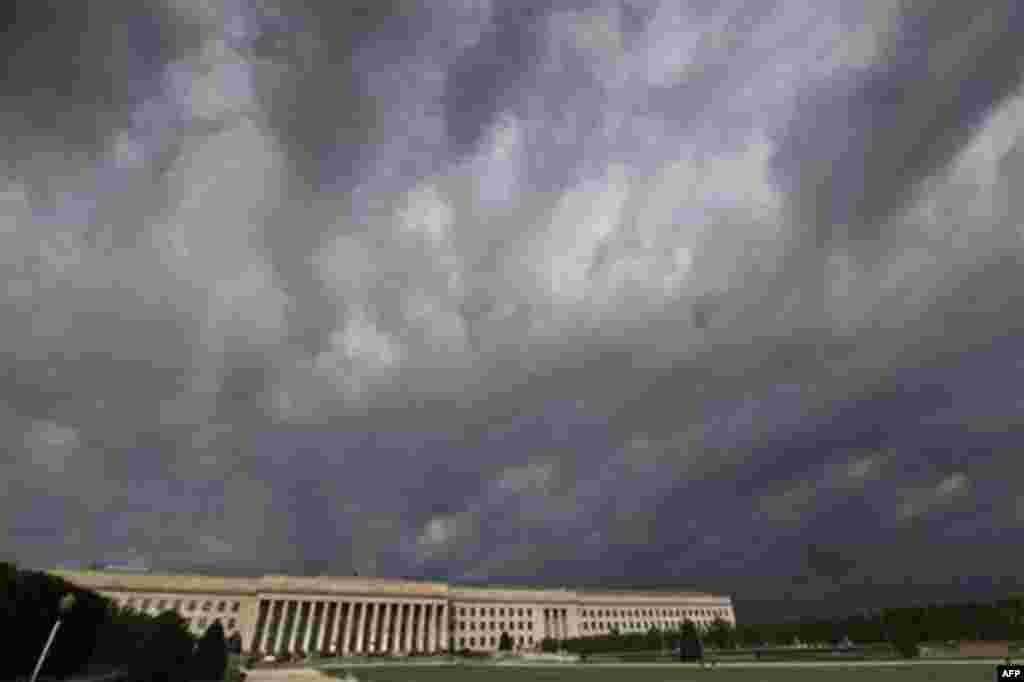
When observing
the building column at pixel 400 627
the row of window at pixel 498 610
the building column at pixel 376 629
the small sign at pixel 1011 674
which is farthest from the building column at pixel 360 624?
the small sign at pixel 1011 674

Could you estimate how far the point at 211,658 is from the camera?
5194 cm

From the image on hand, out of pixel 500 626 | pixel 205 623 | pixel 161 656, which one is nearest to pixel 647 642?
pixel 500 626

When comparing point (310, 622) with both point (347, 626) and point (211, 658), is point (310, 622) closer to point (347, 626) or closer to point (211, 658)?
point (347, 626)

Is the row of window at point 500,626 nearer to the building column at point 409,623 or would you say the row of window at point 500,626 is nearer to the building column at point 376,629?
the building column at point 409,623

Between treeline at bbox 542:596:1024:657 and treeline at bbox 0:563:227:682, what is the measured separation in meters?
63.9

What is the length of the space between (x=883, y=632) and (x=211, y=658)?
8379cm

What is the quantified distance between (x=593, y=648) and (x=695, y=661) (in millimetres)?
39737

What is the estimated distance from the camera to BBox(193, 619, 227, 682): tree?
50625 millimetres

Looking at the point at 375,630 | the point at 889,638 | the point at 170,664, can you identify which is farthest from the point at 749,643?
the point at 170,664

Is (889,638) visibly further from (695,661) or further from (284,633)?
(284,633)

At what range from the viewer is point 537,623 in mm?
152250

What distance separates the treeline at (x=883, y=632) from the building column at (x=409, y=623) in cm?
3428

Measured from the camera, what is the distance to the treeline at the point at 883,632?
7519cm

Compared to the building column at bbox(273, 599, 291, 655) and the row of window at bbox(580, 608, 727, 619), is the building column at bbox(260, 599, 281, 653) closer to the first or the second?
the building column at bbox(273, 599, 291, 655)
